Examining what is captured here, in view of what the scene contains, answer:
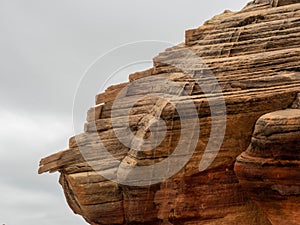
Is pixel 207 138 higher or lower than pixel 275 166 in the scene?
higher

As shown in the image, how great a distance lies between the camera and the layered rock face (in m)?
28.1

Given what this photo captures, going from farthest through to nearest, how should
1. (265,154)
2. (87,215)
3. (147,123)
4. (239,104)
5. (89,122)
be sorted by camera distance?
(89,122)
(87,215)
(147,123)
(239,104)
(265,154)

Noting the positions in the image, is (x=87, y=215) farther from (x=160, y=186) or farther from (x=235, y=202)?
(x=235, y=202)

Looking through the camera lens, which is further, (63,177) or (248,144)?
(63,177)

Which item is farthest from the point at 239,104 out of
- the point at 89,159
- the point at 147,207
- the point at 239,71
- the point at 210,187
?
the point at 89,159

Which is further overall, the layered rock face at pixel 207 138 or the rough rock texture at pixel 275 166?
the layered rock face at pixel 207 138

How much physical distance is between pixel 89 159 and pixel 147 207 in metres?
5.06

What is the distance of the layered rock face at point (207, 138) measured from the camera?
1105 inches

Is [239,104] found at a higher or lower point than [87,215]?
higher

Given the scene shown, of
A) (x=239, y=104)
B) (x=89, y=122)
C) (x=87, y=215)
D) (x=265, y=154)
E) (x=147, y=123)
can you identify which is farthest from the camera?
(x=89, y=122)

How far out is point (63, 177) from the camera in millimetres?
36656

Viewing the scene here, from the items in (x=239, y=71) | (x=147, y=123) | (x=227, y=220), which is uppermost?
(x=239, y=71)

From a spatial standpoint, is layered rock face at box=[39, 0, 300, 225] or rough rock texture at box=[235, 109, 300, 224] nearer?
rough rock texture at box=[235, 109, 300, 224]

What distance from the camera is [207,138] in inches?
1214
